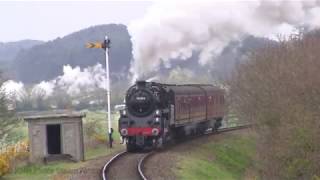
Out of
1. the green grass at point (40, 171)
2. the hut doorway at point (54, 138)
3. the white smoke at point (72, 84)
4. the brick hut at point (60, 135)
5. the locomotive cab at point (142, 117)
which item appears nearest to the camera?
the green grass at point (40, 171)

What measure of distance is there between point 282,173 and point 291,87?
4.12 metres

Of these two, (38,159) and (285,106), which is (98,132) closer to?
(38,159)

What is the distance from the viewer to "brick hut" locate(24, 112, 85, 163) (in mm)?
26984

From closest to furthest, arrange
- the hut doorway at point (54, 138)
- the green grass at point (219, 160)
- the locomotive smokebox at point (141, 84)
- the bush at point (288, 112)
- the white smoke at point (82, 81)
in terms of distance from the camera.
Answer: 1. the bush at point (288, 112)
2. the green grass at point (219, 160)
3. the hut doorway at point (54, 138)
4. the locomotive smokebox at point (141, 84)
5. the white smoke at point (82, 81)

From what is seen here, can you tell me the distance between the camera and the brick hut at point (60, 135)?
1062 inches

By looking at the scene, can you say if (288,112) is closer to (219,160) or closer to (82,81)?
(219,160)

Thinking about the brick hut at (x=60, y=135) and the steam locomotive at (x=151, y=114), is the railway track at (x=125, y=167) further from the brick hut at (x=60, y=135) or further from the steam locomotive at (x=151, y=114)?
the brick hut at (x=60, y=135)

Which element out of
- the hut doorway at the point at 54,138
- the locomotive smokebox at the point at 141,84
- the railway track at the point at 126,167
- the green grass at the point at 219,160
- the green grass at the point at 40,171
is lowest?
the green grass at the point at 219,160

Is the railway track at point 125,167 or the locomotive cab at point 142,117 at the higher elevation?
the locomotive cab at point 142,117

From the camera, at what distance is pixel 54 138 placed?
93.6ft

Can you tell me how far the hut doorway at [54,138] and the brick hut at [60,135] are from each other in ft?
2.24

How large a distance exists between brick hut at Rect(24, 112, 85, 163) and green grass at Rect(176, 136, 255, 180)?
4.60 meters

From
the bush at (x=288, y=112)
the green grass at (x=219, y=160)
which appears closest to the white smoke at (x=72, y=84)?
the green grass at (x=219, y=160)

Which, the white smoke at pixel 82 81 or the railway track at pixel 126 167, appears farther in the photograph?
the white smoke at pixel 82 81
